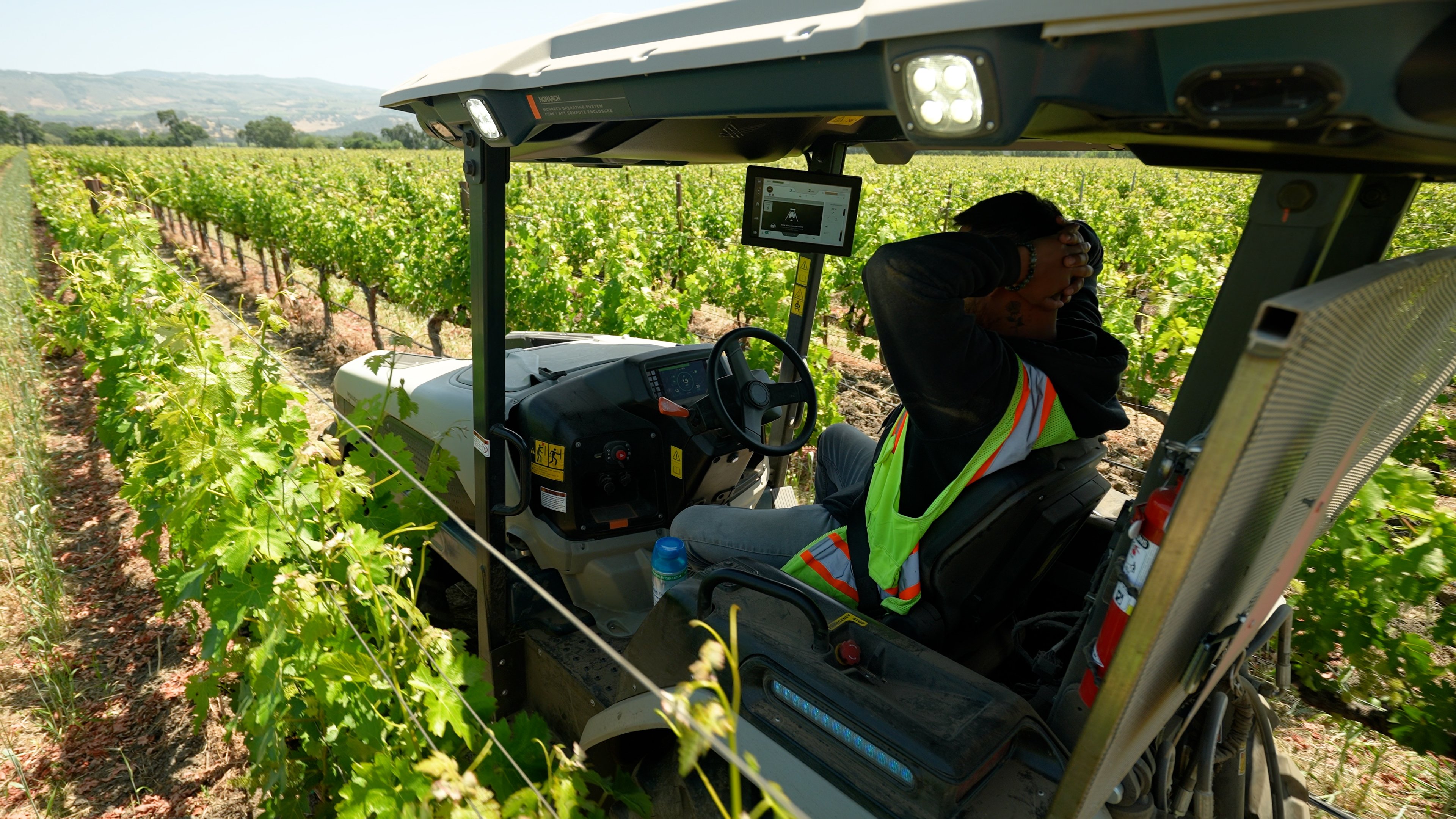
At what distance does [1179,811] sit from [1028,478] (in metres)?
0.68

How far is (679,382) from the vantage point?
2.76 metres

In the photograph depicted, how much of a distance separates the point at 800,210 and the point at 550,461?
122 cm

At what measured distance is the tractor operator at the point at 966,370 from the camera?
1566 millimetres

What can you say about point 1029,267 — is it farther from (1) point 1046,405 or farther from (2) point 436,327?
(2) point 436,327

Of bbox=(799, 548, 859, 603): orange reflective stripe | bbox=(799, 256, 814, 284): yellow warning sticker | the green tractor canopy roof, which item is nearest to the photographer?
the green tractor canopy roof

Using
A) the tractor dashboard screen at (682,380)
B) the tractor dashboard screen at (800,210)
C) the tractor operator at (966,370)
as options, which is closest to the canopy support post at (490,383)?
the tractor dashboard screen at (682,380)

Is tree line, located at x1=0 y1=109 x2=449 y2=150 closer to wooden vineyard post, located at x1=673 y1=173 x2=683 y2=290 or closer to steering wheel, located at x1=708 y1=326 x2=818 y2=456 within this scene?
wooden vineyard post, located at x1=673 y1=173 x2=683 y2=290

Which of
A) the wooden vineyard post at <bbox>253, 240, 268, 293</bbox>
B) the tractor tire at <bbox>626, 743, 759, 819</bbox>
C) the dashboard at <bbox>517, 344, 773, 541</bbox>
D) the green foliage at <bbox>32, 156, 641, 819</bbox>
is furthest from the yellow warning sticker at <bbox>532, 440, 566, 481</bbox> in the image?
the wooden vineyard post at <bbox>253, 240, 268, 293</bbox>

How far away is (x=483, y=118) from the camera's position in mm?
1798

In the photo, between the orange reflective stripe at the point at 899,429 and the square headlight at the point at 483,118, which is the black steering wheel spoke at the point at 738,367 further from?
the square headlight at the point at 483,118

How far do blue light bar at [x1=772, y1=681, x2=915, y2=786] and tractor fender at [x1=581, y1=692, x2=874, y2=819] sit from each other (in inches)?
2.8

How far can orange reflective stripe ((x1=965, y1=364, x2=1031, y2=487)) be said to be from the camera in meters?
1.66

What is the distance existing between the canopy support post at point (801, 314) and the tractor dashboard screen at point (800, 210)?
0.27 ft

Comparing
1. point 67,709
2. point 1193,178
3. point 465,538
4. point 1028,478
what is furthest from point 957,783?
point 1193,178
